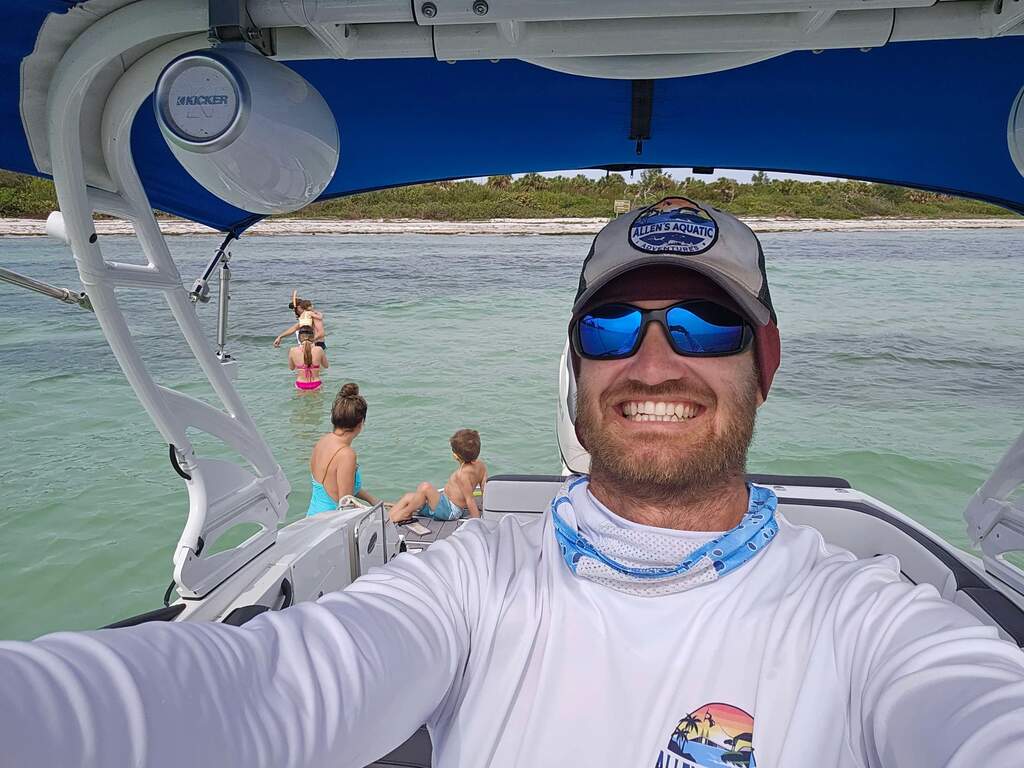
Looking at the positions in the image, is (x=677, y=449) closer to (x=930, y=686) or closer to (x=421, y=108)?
(x=930, y=686)

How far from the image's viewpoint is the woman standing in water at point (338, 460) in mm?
4551

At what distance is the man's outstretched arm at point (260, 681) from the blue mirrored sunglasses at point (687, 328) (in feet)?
1.41

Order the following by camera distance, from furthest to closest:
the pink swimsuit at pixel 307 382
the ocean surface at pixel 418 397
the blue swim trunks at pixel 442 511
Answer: the pink swimsuit at pixel 307 382, the ocean surface at pixel 418 397, the blue swim trunks at pixel 442 511

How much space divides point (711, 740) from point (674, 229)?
80 cm

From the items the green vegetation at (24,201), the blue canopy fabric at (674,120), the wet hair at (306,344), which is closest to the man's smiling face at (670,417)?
the blue canopy fabric at (674,120)

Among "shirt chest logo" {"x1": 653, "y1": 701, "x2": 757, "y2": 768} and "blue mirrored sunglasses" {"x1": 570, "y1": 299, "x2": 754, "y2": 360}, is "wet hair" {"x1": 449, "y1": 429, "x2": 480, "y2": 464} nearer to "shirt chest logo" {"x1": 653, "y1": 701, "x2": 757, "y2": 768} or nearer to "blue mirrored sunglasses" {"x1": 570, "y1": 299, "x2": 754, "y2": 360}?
"blue mirrored sunglasses" {"x1": 570, "y1": 299, "x2": 754, "y2": 360}

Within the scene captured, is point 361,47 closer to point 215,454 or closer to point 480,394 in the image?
point 215,454

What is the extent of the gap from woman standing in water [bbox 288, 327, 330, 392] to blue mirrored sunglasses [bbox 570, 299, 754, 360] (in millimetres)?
8578

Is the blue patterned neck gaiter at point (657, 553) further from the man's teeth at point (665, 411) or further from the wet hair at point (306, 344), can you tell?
the wet hair at point (306, 344)

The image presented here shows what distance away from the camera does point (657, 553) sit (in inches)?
42.1

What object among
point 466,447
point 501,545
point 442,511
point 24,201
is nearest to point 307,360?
point 466,447

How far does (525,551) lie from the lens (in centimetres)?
114

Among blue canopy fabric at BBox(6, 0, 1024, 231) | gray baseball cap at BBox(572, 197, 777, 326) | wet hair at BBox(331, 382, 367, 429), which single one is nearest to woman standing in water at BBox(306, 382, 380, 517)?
wet hair at BBox(331, 382, 367, 429)

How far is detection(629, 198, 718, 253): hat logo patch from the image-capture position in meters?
1.21
